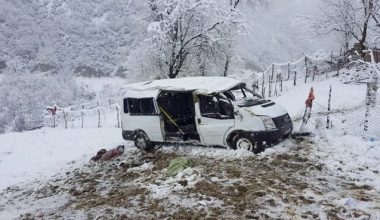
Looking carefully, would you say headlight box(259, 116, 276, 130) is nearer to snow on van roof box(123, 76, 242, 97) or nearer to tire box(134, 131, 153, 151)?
snow on van roof box(123, 76, 242, 97)

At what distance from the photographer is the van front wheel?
1153 centimetres

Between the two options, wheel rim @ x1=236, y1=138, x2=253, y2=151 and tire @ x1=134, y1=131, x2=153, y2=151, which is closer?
wheel rim @ x1=236, y1=138, x2=253, y2=151

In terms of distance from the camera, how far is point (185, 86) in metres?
13.0

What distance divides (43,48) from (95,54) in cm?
967

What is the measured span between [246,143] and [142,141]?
399 cm

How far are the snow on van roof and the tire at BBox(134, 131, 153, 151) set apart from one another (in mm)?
1341

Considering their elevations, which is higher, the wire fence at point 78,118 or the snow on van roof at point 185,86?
the snow on van roof at point 185,86

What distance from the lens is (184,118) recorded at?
45.0ft

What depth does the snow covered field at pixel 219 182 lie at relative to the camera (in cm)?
816

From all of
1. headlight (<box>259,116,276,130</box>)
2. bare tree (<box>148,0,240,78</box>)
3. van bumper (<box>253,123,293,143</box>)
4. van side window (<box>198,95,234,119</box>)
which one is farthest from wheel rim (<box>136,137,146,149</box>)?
bare tree (<box>148,0,240,78</box>)

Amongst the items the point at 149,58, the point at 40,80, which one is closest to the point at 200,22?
the point at 149,58

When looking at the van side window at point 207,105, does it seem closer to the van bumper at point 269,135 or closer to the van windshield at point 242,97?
the van windshield at point 242,97

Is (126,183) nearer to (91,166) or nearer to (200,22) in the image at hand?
(91,166)

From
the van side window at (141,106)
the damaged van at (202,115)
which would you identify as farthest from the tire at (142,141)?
the van side window at (141,106)
